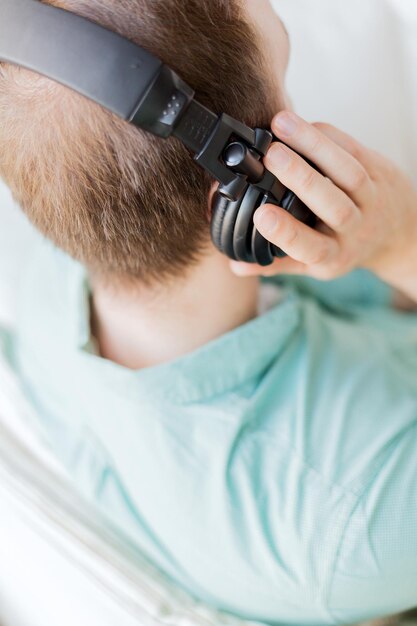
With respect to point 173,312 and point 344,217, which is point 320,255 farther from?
point 173,312

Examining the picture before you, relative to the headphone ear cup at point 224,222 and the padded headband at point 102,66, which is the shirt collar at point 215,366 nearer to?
the headphone ear cup at point 224,222

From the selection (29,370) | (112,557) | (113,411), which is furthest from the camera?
(29,370)

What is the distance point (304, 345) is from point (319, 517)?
0.76 ft

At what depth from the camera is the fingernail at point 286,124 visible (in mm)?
688

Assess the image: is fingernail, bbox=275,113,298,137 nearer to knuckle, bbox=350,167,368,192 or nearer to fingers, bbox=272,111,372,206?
fingers, bbox=272,111,372,206

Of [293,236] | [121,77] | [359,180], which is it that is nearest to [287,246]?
[293,236]

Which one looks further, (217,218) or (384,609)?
(384,609)

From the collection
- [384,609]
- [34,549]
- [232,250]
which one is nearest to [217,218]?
[232,250]

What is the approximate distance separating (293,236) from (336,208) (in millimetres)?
62

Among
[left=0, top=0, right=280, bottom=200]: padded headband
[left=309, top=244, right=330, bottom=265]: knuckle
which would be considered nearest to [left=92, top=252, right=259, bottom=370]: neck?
[left=309, top=244, right=330, bottom=265]: knuckle

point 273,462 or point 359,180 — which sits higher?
point 359,180

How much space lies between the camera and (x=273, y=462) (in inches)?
32.3

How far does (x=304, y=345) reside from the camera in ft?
3.02

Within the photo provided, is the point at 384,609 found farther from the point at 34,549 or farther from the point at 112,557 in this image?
the point at 34,549
